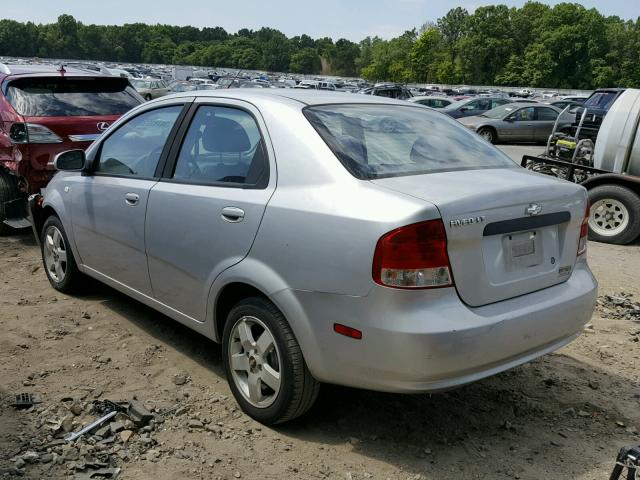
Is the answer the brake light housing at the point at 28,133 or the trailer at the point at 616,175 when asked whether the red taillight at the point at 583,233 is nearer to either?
the trailer at the point at 616,175

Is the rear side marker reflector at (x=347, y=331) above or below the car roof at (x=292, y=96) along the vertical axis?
below

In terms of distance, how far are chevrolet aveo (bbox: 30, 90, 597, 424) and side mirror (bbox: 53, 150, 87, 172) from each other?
0.72 m

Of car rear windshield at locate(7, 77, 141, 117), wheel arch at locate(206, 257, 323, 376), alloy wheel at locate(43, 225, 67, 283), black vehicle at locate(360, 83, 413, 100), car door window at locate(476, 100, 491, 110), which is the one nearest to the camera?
wheel arch at locate(206, 257, 323, 376)

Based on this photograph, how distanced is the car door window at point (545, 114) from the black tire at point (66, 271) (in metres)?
19.8

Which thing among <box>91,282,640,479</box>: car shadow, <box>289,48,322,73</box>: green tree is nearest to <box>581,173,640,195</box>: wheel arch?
<box>91,282,640,479</box>: car shadow

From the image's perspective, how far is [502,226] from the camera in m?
2.81

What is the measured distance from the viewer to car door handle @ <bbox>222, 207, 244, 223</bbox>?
3.17m

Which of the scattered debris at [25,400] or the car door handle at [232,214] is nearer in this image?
the car door handle at [232,214]

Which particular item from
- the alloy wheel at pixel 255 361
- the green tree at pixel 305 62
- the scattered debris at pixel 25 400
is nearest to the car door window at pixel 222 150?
the alloy wheel at pixel 255 361

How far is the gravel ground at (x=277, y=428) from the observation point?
2.95 m

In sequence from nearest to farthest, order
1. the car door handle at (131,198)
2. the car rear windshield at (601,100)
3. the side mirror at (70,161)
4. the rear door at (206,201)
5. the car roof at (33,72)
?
1. the rear door at (206,201)
2. the car door handle at (131,198)
3. the side mirror at (70,161)
4. the car roof at (33,72)
5. the car rear windshield at (601,100)

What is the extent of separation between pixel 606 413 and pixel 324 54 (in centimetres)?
17486

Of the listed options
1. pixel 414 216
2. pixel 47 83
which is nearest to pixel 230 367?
pixel 414 216

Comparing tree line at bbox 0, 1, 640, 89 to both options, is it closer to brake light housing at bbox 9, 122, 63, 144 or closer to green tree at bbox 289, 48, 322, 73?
green tree at bbox 289, 48, 322, 73
